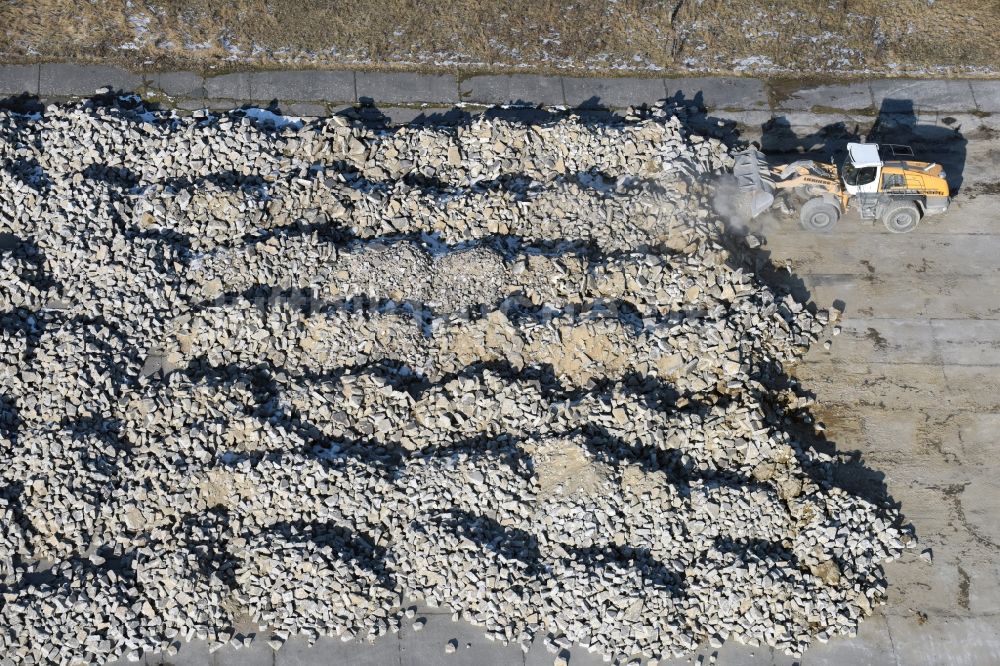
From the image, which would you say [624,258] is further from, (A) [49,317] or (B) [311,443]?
(A) [49,317]

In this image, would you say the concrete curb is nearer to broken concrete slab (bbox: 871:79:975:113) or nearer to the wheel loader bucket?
broken concrete slab (bbox: 871:79:975:113)

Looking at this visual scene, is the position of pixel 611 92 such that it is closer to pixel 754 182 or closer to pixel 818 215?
pixel 754 182

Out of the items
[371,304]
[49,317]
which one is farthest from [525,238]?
[49,317]

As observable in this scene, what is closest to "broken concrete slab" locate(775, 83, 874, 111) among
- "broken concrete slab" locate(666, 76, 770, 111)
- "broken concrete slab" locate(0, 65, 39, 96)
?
"broken concrete slab" locate(666, 76, 770, 111)

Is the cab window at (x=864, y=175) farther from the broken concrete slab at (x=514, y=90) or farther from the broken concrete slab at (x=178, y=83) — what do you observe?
the broken concrete slab at (x=178, y=83)

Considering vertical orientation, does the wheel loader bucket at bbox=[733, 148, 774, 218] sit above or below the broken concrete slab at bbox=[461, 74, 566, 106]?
below

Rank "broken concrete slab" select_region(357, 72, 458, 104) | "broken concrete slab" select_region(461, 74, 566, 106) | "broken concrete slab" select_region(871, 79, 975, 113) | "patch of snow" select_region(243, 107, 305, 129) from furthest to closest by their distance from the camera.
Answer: "broken concrete slab" select_region(871, 79, 975, 113) → "broken concrete slab" select_region(461, 74, 566, 106) → "broken concrete slab" select_region(357, 72, 458, 104) → "patch of snow" select_region(243, 107, 305, 129)
